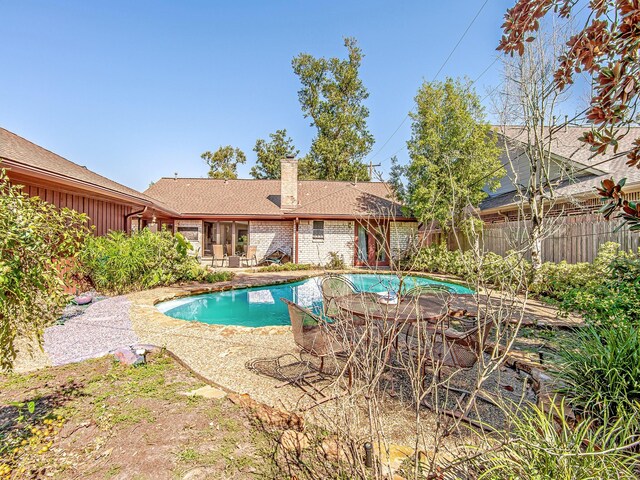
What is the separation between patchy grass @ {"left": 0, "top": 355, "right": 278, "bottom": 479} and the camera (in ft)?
7.07

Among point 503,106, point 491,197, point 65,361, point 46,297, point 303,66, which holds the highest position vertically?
point 303,66

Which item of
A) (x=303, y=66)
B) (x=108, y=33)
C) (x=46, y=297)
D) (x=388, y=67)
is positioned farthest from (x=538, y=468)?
(x=303, y=66)

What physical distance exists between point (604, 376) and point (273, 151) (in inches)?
1224

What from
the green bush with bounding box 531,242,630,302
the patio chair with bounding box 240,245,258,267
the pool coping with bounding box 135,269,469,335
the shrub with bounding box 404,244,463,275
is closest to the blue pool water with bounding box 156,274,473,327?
the pool coping with bounding box 135,269,469,335

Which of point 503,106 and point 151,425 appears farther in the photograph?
point 503,106

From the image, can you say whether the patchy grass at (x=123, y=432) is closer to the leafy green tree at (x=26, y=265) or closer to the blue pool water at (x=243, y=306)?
the leafy green tree at (x=26, y=265)

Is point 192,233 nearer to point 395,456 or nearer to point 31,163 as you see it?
point 31,163

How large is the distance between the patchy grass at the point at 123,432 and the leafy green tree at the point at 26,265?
0.70 metres

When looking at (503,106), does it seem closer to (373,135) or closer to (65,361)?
(65,361)

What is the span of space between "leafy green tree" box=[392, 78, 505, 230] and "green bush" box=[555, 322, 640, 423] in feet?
36.3

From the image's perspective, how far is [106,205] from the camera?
416 inches

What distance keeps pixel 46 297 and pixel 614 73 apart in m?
4.04

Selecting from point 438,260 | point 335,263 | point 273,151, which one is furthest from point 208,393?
point 273,151

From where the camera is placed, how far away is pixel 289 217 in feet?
56.1
